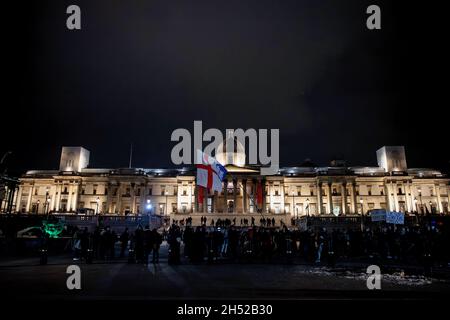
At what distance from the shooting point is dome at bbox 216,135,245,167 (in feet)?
262

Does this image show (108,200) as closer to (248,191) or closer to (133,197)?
(133,197)

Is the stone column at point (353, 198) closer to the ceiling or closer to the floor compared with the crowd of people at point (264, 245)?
closer to the ceiling

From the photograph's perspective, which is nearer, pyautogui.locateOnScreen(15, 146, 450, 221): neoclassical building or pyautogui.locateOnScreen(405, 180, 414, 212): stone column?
pyautogui.locateOnScreen(405, 180, 414, 212): stone column

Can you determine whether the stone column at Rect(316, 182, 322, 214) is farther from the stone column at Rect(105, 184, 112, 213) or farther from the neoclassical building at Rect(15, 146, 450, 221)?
the stone column at Rect(105, 184, 112, 213)

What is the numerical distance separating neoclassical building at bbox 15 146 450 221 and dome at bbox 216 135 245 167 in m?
0.30

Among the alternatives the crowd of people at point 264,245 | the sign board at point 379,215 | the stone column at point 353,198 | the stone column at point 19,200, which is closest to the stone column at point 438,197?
the stone column at point 353,198

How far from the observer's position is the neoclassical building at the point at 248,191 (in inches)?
2918

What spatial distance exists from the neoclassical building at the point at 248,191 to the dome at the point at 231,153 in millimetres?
302

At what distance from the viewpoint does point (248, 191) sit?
72.6 m

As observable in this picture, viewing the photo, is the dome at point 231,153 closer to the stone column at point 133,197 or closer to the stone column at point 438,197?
the stone column at point 133,197

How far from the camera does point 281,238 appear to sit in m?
20.2

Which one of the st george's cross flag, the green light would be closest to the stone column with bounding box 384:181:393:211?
the st george's cross flag
